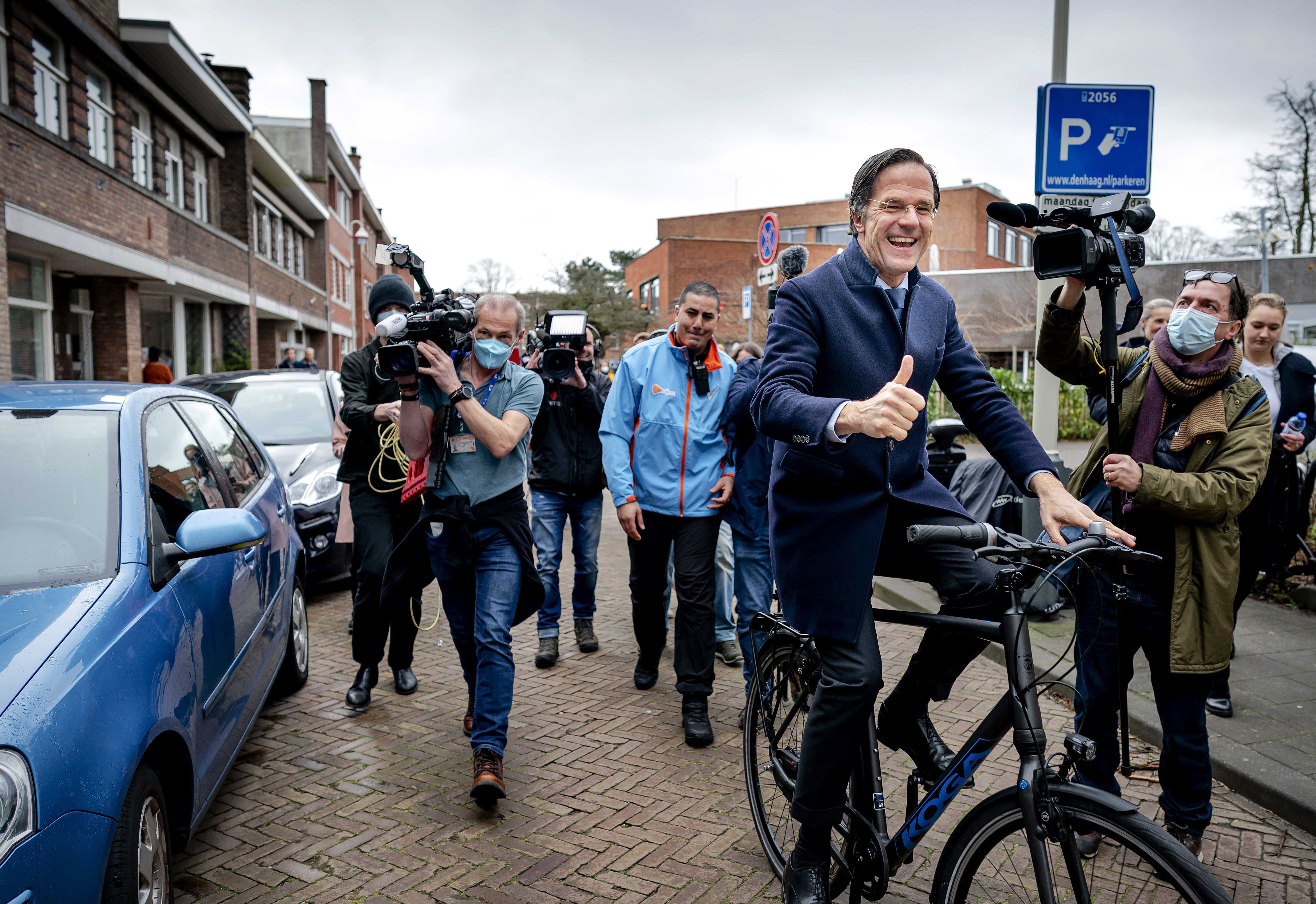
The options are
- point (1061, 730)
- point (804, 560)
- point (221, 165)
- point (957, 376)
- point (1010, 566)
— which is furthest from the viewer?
point (221, 165)

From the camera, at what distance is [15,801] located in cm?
188

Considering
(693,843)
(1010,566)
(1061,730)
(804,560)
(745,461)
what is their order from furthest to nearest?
1. (745,461)
2. (1061,730)
3. (693,843)
4. (804,560)
5. (1010,566)

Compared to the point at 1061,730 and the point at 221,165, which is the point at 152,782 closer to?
the point at 1061,730

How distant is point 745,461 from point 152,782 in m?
3.29

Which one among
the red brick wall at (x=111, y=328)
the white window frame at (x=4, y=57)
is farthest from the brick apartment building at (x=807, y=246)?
the white window frame at (x=4, y=57)

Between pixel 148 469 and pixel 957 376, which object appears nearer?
pixel 957 376

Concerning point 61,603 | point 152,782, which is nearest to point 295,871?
point 152,782

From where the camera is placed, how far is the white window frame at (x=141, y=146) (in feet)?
57.2

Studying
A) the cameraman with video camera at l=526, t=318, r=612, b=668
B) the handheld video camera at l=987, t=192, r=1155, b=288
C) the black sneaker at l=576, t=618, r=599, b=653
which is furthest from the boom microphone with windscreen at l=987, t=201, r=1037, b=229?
the black sneaker at l=576, t=618, r=599, b=653

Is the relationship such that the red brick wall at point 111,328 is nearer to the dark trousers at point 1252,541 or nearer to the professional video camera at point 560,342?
the professional video camera at point 560,342

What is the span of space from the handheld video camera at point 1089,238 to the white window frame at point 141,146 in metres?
18.4

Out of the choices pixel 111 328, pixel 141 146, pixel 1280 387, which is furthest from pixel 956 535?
pixel 141 146

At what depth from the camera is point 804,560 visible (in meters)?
2.37

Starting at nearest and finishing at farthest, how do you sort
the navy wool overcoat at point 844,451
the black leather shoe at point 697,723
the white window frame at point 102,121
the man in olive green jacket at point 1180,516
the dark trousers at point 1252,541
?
1. the navy wool overcoat at point 844,451
2. the man in olive green jacket at point 1180,516
3. the dark trousers at point 1252,541
4. the black leather shoe at point 697,723
5. the white window frame at point 102,121
